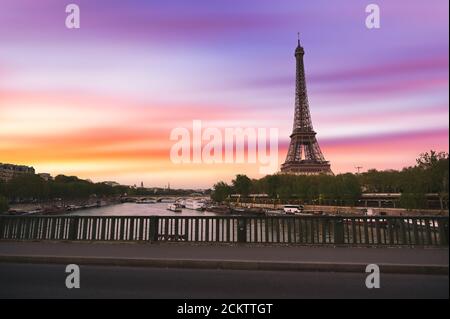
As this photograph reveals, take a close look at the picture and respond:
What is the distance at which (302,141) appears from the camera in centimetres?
10412

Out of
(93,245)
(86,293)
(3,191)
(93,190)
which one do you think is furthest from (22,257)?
(93,190)

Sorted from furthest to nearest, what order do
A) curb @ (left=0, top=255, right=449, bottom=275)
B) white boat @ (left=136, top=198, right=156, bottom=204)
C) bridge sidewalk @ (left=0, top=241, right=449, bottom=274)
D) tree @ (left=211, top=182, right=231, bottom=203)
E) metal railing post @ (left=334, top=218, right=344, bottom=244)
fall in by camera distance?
white boat @ (left=136, top=198, right=156, bottom=204) < tree @ (left=211, top=182, right=231, bottom=203) < metal railing post @ (left=334, top=218, right=344, bottom=244) < bridge sidewalk @ (left=0, top=241, right=449, bottom=274) < curb @ (left=0, top=255, right=449, bottom=275)

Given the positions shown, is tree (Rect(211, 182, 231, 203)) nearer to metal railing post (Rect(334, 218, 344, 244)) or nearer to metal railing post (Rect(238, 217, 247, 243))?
metal railing post (Rect(238, 217, 247, 243))

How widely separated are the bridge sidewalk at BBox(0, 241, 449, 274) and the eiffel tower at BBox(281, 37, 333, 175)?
95053 mm

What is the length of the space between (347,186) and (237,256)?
7898 centimetres

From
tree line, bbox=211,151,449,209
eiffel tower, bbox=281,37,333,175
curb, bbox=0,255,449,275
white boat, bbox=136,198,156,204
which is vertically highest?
eiffel tower, bbox=281,37,333,175

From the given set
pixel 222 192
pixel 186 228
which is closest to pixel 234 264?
pixel 186 228

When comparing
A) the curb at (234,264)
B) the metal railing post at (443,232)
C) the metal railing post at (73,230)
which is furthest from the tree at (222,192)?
the curb at (234,264)

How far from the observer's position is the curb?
26.3 feet

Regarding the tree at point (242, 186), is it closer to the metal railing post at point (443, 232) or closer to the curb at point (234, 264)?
the metal railing post at point (443, 232)

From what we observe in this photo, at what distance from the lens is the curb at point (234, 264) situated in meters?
8.02

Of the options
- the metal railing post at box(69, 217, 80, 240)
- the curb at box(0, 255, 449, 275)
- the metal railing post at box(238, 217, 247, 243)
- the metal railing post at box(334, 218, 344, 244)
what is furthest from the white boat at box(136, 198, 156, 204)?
the metal railing post at box(334, 218, 344, 244)

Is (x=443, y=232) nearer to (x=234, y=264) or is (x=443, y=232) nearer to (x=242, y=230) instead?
(x=242, y=230)

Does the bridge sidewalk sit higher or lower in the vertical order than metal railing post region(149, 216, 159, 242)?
lower
